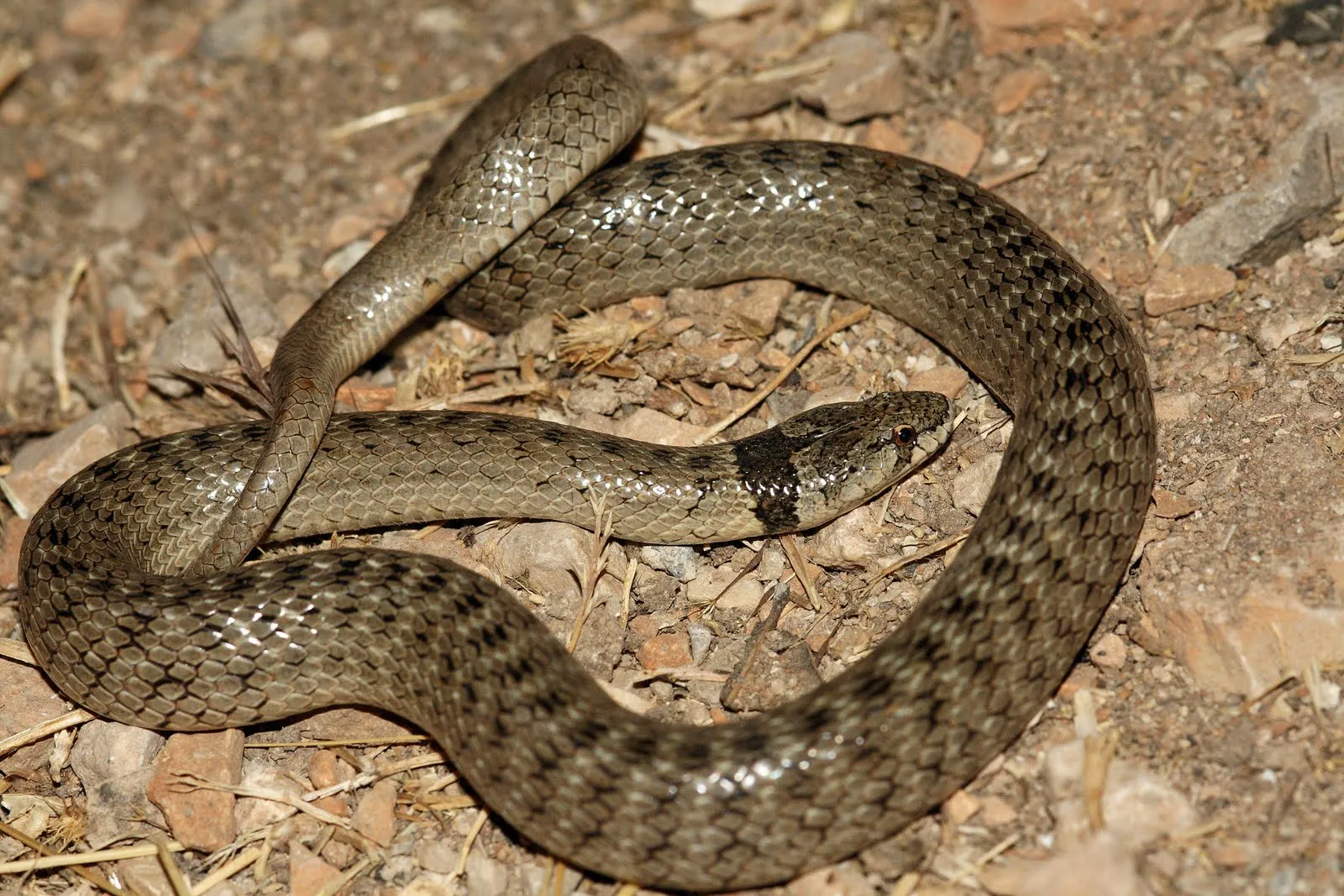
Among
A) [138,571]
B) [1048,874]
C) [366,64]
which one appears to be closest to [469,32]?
[366,64]

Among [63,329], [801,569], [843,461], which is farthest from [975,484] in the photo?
[63,329]

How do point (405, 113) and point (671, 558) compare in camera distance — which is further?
point (405, 113)

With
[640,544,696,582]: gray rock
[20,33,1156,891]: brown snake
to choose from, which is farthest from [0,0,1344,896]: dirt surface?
[20,33,1156,891]: brown snake

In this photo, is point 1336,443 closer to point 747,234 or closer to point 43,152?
point 747,234

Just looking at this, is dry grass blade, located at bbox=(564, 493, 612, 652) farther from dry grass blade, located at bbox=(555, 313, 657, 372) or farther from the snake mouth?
the snake mouth

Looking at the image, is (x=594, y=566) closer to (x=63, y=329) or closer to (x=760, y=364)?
(x=760, y=364)

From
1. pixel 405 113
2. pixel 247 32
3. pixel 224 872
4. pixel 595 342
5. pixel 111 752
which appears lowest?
pixel 224 872
